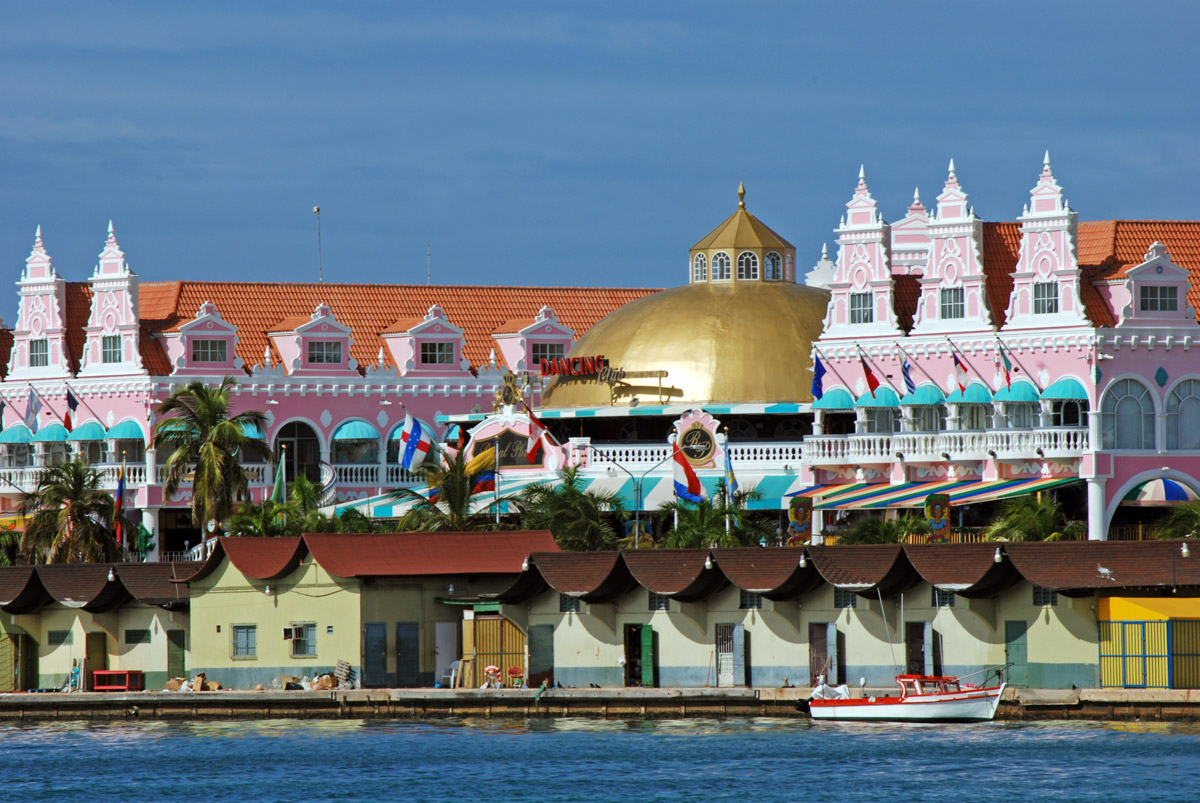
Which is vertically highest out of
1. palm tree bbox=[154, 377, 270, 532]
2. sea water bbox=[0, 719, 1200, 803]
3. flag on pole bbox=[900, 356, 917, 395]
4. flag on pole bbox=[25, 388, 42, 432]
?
flag on pole bbox=[25, 388, 42, 432]

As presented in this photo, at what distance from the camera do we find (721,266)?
4835 inches

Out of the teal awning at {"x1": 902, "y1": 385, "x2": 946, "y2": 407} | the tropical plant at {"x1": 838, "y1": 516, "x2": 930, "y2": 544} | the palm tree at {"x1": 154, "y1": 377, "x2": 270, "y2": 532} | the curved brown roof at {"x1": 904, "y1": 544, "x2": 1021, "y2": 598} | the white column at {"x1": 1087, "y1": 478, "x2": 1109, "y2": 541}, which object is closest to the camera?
the curved brown roof at {"x1": 904, "y1": 544, "x2": 1021, "y2": 598}

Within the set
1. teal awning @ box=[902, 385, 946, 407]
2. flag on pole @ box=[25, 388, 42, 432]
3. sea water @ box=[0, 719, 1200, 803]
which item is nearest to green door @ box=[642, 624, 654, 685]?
sea water @ box=[0, 719, 1200, 803]

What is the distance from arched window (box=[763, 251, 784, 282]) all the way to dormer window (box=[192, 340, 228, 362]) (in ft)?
73.1

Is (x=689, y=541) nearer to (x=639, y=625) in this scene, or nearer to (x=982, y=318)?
(x=639, y=625)

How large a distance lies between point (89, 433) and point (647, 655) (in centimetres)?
3889

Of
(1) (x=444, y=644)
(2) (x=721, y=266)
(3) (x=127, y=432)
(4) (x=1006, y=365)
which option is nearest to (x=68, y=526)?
(3) (x=127, y=432)

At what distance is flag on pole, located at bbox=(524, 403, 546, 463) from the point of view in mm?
115500

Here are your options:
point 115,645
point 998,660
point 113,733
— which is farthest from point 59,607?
point 998,660

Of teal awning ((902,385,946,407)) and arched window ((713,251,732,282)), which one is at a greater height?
arched window ((713,251,732,282))

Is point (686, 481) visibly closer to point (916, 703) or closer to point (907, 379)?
point (907, 379)

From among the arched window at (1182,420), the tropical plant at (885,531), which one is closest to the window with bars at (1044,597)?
the tropical plant at (885,531)

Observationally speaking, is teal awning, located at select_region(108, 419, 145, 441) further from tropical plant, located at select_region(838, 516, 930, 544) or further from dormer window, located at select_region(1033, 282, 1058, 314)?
dormer window, located at select_region(1033, 282, 1058, 314)

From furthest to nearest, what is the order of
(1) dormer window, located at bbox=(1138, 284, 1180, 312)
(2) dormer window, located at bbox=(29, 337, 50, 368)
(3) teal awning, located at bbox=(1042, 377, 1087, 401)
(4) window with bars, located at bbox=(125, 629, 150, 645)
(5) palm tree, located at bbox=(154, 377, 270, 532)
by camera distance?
(2) dormer window, located at bbox=(29, 337, 50, 368) < (5) palm tree, located at bbox=(154, 377, 270, 532) < (1) dormer window, located at bbox=(1138, 284, 1180, 312) < (3) teal awning, located at bbox=(1042, 377, 1087, 401) < (4) window with bars, located at bbox=(125, 629, 150, 645)
